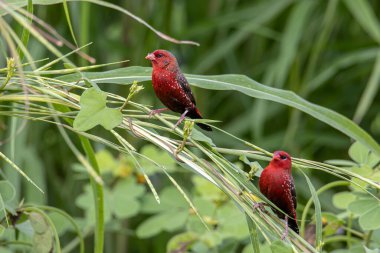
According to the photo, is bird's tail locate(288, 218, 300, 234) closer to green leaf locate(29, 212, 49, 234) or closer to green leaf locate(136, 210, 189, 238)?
green leaf locate(29, 212, 49, 234)

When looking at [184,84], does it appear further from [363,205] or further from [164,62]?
[363,205]

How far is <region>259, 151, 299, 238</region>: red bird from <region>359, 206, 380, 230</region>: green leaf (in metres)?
0.15

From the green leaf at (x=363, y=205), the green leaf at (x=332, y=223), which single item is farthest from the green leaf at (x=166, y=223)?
the green leaf at (x=363, y=205)

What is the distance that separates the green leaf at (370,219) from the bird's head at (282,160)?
17 cm

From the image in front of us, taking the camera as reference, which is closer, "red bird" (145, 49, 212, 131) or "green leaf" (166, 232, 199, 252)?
"red bird" (145, 49, 212, 131)

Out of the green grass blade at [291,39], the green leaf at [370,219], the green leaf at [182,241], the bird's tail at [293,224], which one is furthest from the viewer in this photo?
the green grass blade at [291,39]

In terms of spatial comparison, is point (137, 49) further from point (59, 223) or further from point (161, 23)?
point (59, 223)

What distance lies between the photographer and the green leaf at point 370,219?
3.85 ft

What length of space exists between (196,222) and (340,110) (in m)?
1.18

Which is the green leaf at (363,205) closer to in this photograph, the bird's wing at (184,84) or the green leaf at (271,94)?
the green leaf at (271,94)

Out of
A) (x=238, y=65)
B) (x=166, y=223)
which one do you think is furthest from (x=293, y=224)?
(x=238, y=65)

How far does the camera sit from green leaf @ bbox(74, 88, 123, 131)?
921 millimetres

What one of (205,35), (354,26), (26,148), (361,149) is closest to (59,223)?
(361,149)

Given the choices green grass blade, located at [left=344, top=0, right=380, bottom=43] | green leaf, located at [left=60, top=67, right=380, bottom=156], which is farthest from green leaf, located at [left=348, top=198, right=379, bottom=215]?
green grass blade, located at [left=344, top=0, right=380, bottom=43]
